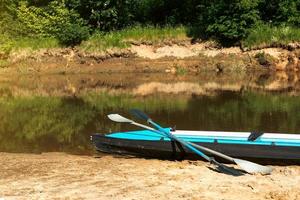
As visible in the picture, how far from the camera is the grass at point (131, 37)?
121 ft

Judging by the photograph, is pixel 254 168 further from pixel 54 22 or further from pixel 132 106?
pixel 54 22

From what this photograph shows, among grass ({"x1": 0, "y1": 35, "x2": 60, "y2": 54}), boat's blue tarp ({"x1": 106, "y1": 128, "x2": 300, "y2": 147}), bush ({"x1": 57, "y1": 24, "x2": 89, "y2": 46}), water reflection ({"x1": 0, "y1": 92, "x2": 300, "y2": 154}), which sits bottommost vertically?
water reflection ({"x1": 0, "y1": 92, "x2": 300, "y2": 154})

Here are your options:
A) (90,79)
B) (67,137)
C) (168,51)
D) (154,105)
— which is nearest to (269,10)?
(168,51)

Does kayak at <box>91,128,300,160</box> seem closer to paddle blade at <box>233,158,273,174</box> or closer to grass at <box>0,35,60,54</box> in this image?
paddle blade at <box>233,158,273,174</box>

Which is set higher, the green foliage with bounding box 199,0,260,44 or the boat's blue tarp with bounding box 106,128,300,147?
the green foliage with bounding box 199,0,260,44

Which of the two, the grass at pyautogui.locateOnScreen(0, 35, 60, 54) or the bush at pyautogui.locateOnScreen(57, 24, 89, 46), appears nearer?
the bush at pyautogui.locateOnScreen(57, 24, 89, 46)

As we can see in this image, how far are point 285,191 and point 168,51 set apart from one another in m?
28.4

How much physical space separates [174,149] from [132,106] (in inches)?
374

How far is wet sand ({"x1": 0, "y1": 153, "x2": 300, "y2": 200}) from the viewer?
803 centimetres

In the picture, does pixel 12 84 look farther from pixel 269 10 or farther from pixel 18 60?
pixel 269 10

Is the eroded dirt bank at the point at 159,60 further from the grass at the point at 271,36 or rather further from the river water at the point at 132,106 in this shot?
the river water at the point at 132,106

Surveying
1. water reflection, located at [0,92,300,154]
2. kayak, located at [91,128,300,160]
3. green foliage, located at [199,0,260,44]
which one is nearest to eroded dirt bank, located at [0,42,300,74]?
green foliage, located at [199,0,260,44]

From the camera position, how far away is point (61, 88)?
2828 cm

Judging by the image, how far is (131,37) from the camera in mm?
37531
